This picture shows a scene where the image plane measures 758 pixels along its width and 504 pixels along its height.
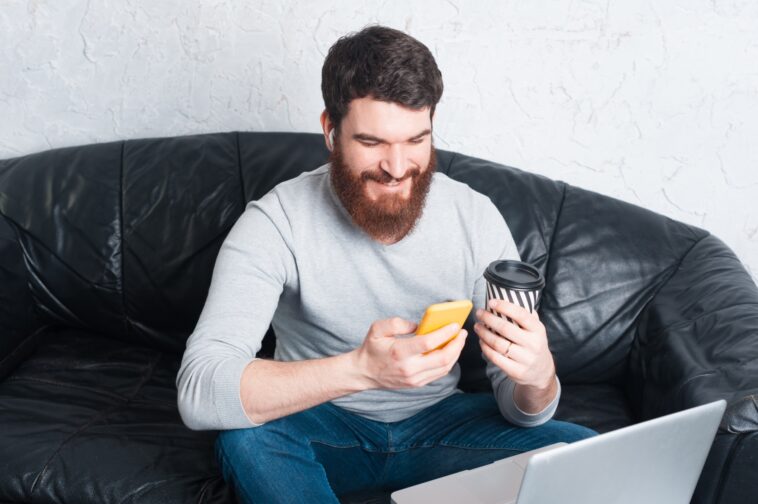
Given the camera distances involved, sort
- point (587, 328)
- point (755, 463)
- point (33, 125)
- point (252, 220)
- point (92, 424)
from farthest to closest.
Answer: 1. point (33, 125)
2. point (587, 328)
3. point (92, 424)
4. point (252, 220)
5. point (755, 463)

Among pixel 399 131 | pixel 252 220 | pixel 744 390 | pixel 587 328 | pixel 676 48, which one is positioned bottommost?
pixel 587 328

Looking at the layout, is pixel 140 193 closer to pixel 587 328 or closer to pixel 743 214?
pixel 587 328

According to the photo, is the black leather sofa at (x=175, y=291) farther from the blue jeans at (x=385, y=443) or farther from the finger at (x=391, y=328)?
→ the finger at (x=391, y=328)

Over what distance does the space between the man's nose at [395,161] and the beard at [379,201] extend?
0.04 feet

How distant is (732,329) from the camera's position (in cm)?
178

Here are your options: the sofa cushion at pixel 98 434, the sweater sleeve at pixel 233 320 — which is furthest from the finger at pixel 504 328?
the sofa cushion at pixel 98 434

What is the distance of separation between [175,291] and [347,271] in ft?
2.32

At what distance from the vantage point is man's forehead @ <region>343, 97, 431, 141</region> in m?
1.60

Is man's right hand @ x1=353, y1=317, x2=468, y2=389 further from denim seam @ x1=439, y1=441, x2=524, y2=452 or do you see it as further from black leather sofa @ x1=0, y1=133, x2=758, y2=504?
black leather sofa @ x1=0, y1=133, x2=758, y2=504

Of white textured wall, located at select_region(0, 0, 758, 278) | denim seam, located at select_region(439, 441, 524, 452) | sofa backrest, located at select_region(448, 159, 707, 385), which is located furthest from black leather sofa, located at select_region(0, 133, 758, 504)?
denim seam, located at select_region(439, 441, 524, 452)

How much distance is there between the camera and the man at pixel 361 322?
144 centimetres

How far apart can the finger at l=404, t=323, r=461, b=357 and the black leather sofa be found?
715mm

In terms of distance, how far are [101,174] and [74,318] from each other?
418 mm

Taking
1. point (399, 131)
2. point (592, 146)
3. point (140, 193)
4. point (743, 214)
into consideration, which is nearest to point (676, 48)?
point (592, 146)
